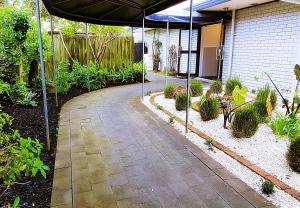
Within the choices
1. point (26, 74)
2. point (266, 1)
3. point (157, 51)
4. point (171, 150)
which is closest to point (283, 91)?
point (266, 1)

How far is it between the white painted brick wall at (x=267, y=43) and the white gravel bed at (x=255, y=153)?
3.22m

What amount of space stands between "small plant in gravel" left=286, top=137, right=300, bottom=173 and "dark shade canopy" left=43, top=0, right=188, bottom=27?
292 cm

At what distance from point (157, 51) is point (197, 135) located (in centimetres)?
1149

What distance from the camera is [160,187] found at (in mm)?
2543

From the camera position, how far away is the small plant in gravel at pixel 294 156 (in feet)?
9.24

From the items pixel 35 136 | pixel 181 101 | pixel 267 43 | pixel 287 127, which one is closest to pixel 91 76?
pixel 181 101

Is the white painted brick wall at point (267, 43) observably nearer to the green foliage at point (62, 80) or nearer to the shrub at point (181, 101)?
the shrub at point (181, 101)

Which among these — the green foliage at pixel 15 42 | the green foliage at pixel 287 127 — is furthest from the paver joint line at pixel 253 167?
the green foliage at pixel 15 42

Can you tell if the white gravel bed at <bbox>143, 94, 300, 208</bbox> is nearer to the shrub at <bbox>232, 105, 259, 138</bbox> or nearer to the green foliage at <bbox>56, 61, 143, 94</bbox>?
Result: the shrub at <bbox>232, 105, 259, 138</bbox>

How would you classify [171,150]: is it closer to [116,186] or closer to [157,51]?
[116,186]

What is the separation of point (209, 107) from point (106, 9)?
11.4ft

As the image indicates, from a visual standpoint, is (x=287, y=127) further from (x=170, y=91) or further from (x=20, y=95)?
(x=20, y=95)

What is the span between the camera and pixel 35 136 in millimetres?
3758

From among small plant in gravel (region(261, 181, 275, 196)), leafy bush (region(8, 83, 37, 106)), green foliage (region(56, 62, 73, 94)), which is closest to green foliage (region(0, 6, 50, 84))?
leafy bush (region(8, 83, 37, 106))
